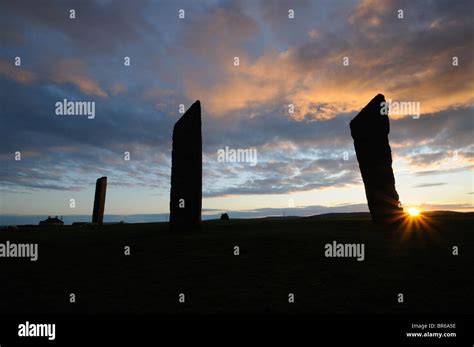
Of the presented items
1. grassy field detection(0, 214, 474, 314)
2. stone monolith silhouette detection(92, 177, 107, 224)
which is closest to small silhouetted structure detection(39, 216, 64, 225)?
stone monolith silhouette detection(92, 177, 107, 224)

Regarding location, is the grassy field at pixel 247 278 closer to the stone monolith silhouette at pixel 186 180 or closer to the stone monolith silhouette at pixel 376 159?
the stone monolith silhouette at pixel 186 180

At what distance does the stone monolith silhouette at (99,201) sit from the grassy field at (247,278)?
1736 centimetres

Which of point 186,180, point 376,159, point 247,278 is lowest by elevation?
point 247,278

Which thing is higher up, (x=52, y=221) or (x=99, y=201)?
(x=99, y=201)

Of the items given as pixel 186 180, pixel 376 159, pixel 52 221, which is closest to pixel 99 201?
pixel 52 221

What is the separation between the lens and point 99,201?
29.1 meters

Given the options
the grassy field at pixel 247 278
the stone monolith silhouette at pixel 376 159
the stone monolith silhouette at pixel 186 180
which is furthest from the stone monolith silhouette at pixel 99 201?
the stone monolith silhouette at pixel 376 159

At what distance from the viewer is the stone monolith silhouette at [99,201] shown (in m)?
28.8

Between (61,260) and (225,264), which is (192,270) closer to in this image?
(225,264)

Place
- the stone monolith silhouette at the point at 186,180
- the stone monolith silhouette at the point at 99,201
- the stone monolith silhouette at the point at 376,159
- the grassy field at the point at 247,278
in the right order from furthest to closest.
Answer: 1. the stone monolith silhouette at the point at 99,201
2. the stone monolith silhouette at the point at 376,159
3. the stone monolith silhouette at the point at 186,180
4. the grassy field at the point at 247,278

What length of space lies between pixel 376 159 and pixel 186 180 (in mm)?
9409

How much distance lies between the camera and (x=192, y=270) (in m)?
8.46

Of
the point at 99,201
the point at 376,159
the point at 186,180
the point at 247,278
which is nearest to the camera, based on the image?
the point at 247,278

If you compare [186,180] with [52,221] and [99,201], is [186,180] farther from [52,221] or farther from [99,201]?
[52,221]
